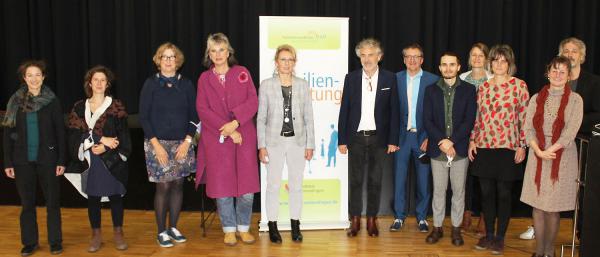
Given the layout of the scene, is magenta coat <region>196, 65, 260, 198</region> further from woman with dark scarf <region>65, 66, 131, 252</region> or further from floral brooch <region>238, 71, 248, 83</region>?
woman with dark scarf <region>65, 66, 131, 252</region>

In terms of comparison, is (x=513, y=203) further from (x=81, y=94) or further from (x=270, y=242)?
(x=81, y=94)

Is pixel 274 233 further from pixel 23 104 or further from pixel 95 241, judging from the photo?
pixel 23 104

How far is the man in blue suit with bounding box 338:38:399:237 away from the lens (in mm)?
4098

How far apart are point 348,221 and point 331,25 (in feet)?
5.35

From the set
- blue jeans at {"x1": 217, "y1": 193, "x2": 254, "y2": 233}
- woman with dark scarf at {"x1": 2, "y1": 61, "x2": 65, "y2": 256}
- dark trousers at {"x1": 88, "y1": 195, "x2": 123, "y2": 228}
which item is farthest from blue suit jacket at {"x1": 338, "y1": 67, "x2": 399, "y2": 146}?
woman with dark scarf at {"x1": 2, "y1": 61, "x2": 65, "y2": 256}

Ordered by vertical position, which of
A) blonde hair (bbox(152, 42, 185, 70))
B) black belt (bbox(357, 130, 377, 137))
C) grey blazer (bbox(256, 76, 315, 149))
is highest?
blonde hair (bbox(152, 42, 185, 70))

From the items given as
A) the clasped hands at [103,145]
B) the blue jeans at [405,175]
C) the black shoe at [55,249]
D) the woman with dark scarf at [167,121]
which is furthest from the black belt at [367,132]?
→ the black shoe at [55,249]

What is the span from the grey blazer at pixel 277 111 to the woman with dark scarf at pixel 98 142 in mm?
994

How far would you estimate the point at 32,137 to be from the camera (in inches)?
146

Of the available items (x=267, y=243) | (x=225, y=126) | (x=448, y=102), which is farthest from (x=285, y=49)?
(x=267, y=243)

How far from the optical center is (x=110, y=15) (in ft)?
19.6

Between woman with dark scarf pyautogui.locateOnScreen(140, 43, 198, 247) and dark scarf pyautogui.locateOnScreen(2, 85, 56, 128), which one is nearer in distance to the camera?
dark scarf pyautogui.locateOnScreen(2, 85, 56, 128)

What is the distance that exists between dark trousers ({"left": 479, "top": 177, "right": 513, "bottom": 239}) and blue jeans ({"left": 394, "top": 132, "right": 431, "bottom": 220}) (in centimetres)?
63

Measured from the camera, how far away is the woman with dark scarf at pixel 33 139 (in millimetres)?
3707
